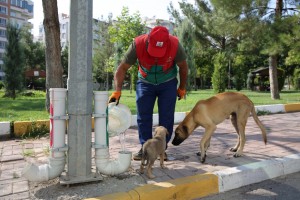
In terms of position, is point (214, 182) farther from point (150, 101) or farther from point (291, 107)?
point (291, 107)

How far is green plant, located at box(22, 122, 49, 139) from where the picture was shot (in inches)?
261

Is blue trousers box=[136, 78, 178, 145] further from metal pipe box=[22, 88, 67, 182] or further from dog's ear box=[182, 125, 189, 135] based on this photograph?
metal pipe box=[22, 88, 67, 182]

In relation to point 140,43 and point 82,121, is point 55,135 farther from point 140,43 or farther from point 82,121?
point 140,43

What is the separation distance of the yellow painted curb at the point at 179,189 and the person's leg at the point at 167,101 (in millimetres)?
1071

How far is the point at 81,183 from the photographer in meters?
3.51

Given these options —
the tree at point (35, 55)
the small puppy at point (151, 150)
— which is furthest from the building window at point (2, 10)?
the small puppy at point (151, 150)

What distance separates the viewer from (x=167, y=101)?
454cm

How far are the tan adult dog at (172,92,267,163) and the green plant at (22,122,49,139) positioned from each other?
133 inches

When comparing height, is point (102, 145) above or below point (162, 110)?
below

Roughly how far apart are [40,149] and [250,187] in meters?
3.51

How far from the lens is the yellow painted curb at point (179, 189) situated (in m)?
3.27

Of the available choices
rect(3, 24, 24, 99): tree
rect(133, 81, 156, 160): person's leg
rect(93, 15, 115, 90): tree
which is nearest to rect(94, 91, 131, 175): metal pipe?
rect(133, 81, 156, 160): person's leg

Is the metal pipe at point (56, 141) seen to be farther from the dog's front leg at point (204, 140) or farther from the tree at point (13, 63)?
the tree at point (13, 63)

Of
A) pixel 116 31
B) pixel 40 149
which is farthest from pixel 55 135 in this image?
pixel 116 31
